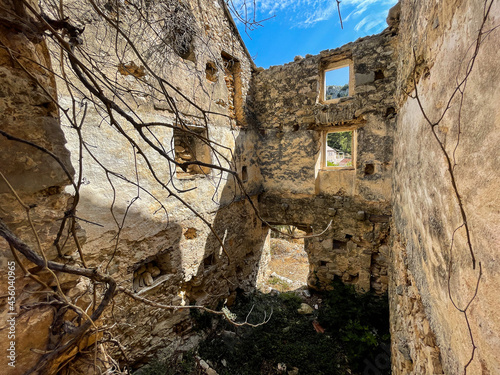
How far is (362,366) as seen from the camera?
3.58 metres

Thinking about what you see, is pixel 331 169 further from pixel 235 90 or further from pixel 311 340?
pixel 311 340

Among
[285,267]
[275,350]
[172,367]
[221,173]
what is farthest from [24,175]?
[285,267]

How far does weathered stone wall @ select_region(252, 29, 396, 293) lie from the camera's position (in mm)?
4180

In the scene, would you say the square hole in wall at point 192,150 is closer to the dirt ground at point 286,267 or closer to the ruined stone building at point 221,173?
the ruined stone building at point 221,173

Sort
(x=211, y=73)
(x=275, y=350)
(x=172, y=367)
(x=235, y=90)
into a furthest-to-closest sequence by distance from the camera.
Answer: (x=235, y=90) < (x=211, y=73) < (x=275, y=350) < (x=172, y=367)

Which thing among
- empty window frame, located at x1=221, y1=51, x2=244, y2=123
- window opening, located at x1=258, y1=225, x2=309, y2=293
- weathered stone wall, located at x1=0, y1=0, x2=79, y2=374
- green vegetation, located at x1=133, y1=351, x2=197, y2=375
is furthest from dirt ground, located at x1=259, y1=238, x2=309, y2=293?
weathered stone wall, located at x1=0, y1=0, x2=79, y2=374

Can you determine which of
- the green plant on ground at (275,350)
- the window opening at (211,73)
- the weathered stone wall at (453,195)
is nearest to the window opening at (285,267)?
the green plant on ground at (275,350)

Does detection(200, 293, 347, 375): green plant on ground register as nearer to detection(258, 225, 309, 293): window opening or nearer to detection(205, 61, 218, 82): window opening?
detection(258, 225, 309, 293): window opening

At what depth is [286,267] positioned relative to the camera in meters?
7.90

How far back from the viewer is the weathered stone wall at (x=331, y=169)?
4180 mm

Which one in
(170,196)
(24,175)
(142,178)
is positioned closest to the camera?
(24,175)

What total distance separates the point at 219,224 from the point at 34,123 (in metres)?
3.41

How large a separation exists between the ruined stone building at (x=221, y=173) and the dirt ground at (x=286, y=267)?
902mm

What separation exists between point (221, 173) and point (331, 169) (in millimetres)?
4459
